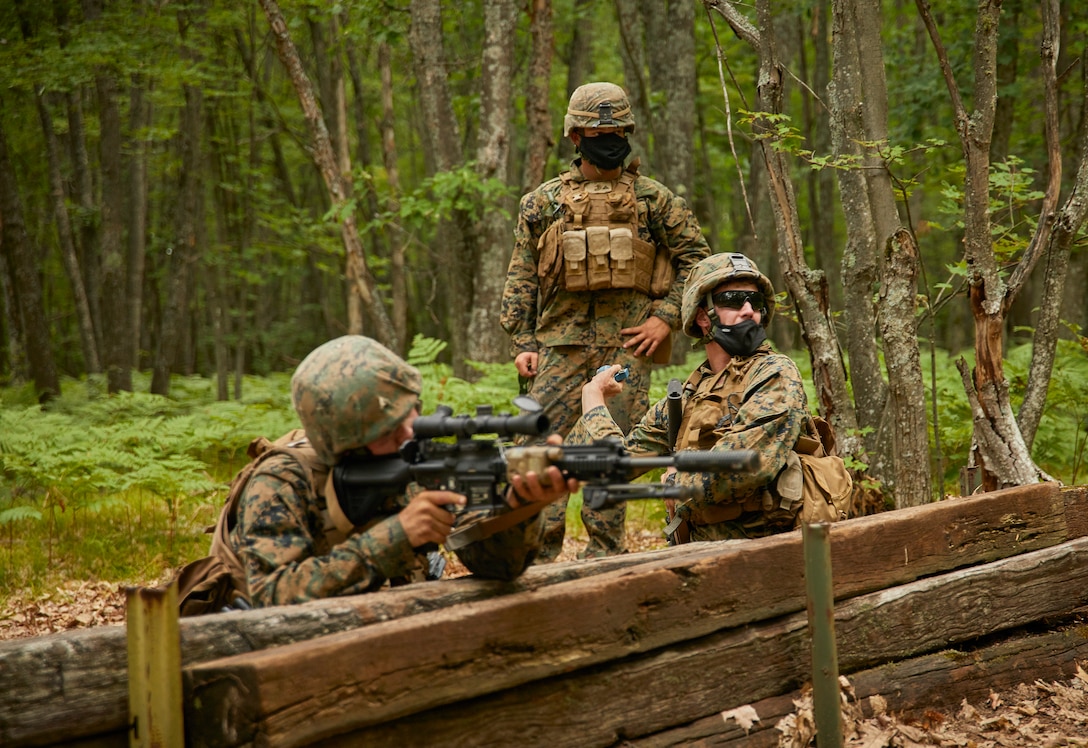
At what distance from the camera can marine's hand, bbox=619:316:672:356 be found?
6480mm

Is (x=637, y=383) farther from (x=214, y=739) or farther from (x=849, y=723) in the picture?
(x=214, y=739)

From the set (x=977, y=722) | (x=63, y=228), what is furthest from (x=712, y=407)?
(x=63, y=228)

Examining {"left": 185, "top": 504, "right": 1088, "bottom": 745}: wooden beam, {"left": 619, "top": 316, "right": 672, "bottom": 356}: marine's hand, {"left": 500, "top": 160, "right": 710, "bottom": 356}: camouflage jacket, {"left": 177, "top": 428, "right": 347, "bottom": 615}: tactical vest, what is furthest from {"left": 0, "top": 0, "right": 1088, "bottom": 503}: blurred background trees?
{"left": 177, "top": 428, "right": 347, "bottom": 615}: tactical vest

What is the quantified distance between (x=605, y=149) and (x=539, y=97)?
4701 mm

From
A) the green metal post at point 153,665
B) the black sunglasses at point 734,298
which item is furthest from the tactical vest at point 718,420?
the green metal post at point 153,665

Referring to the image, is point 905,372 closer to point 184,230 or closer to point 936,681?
point 936,681

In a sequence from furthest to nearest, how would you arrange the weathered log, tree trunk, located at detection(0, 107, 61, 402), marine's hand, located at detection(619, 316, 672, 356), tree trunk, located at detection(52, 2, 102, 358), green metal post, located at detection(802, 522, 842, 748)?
tree trunk, located at detection(52, 2, 102, 358), tree trunk, located at detection(0, 107, 61, 402), marine's hand, located at detection(619, 316, 672, 356), the weathered log, green metal post, located at detection(802, 522, 842, 748)

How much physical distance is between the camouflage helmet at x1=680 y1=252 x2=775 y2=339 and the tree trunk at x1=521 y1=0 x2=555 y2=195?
5.75 m

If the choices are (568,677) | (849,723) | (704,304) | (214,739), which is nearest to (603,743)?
(568,677)

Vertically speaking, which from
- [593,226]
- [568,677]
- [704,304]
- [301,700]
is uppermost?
[593,226]

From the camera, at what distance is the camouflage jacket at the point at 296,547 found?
11.1 feet

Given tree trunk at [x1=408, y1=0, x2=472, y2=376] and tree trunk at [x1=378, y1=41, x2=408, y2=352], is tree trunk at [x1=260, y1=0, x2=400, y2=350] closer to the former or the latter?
tree trunk at [x1=408, y1=0, x2=472, y2=376]

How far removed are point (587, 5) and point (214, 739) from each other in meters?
16.0

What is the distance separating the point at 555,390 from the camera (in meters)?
6.53
